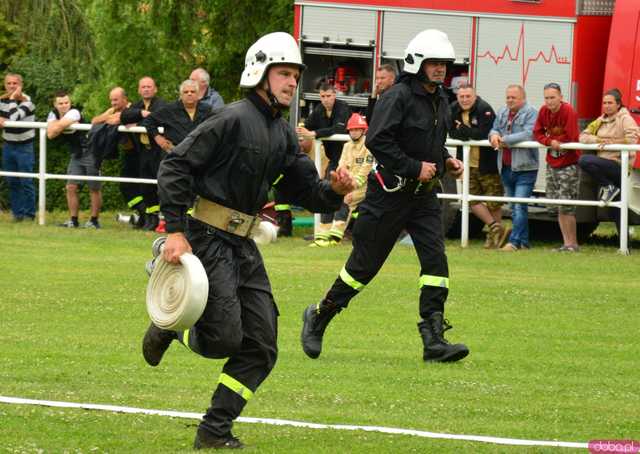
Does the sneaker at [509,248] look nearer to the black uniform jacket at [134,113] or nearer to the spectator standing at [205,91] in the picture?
the spectator standing at [205,91]

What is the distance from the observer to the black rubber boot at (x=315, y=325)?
11023 millimetres

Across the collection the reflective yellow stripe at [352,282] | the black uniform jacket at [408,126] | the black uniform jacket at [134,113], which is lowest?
the reflective yellow stripe at [352,282]

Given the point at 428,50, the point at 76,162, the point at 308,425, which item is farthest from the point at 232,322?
the point at 76,162

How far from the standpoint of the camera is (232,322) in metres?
7.69

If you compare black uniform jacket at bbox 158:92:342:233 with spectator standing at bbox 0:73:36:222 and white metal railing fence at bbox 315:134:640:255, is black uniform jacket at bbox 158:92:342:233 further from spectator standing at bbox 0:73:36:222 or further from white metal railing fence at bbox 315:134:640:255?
spectator standing at bbox 0:73:36:222

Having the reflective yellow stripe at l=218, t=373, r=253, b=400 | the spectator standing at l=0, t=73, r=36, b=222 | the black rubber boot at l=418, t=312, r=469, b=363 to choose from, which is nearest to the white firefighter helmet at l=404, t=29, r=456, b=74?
the black rubber boot at l=418, t=312, r=469, b=363

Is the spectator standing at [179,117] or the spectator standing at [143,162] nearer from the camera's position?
the spectator standing at [179,117]

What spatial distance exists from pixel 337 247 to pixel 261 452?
11.2 m

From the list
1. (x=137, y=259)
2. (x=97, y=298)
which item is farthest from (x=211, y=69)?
(x=97, y=298)

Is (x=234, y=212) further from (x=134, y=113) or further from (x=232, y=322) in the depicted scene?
(x=134, y=113)

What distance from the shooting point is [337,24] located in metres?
21.3

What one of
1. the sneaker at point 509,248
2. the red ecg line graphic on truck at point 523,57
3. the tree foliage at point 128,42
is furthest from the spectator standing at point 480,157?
the tree foliage at point 128,42

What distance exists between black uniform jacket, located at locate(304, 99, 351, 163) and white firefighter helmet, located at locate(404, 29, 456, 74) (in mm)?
8804

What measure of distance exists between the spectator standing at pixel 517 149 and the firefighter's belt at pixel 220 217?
10.9 metres
